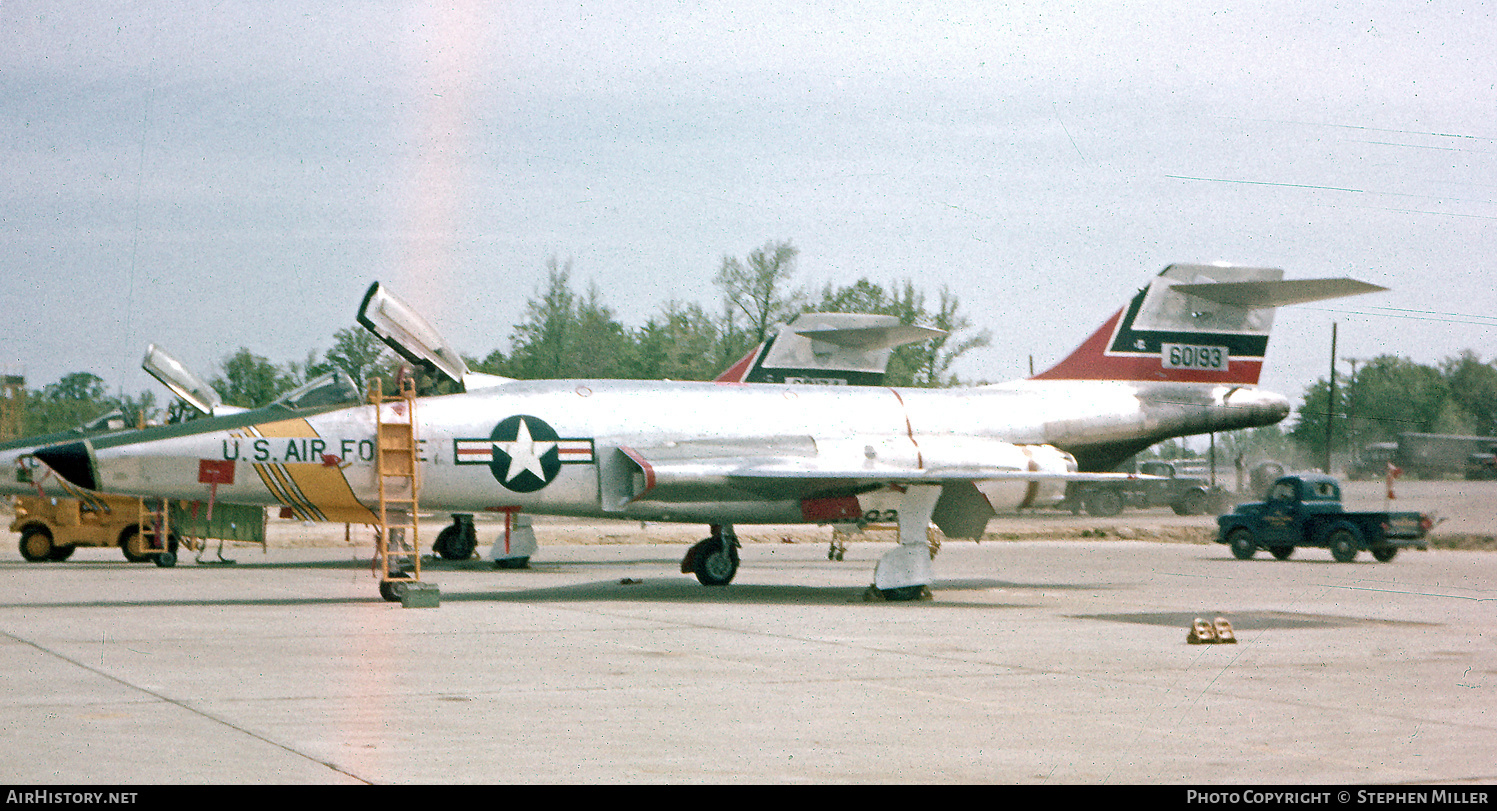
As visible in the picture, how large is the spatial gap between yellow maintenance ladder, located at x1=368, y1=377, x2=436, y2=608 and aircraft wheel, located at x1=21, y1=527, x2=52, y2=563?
11451 mm

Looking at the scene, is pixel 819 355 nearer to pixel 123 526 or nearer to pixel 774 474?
pixel 774 474

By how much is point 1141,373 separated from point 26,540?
18629mm

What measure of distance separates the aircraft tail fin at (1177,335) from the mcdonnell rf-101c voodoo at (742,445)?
28mm

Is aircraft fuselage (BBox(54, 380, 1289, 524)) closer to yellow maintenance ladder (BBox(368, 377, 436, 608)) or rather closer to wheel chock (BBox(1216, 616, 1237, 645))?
yellow maintenance ladder (BBox(368, 377, 436, 608))

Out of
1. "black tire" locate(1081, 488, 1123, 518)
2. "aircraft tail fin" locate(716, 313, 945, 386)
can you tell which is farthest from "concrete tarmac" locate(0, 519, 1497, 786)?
"black tire" locate(1081, 488, 1123, 518)

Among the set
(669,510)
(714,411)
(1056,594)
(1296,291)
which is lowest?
(1056,594)

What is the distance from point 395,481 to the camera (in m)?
14.8

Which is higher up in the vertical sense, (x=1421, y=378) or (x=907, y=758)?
(x=1421, y=378)

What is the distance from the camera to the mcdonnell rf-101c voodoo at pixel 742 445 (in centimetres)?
1452

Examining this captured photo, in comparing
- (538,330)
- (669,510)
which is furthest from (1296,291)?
(538,330)

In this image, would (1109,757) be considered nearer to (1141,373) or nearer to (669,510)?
(669,510)

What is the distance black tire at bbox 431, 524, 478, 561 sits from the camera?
2391cm

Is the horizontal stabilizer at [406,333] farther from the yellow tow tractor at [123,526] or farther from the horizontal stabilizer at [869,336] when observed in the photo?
the horizontal stabilizer at [869,336]

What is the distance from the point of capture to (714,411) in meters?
16.5
